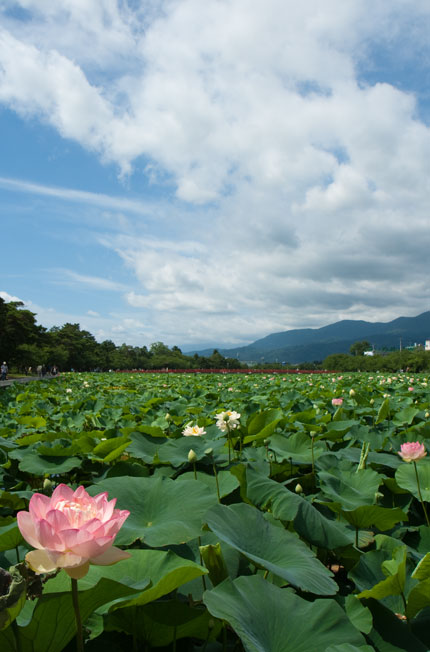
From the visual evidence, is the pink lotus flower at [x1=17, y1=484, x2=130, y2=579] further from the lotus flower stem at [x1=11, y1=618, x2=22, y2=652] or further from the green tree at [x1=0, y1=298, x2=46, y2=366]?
the green tree at [x1=0, y1=298, x2=46, y2=366]

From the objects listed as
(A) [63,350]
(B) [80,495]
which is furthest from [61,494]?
(A) [63,350]

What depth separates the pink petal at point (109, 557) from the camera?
562mm

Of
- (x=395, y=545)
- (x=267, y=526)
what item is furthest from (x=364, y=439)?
(x=267, y=526)

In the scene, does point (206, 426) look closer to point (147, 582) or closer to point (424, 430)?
point (424, 430)

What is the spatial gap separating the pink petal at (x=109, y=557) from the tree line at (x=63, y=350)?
31446 mm

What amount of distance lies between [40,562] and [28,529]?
5 centimetres

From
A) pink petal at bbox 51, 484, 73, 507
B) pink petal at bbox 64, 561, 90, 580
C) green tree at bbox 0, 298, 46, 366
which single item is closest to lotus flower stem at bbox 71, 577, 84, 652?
pink petal at bbox 64, 561, 90, 580

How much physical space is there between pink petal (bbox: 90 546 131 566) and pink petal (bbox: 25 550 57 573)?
5 centimetres

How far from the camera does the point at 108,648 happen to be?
748 mm

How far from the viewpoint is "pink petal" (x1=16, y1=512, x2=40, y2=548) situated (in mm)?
564

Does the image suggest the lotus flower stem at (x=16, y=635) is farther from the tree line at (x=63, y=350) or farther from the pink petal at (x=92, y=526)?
the tree line at (x=63, y=350)

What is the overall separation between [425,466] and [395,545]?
0.65 metres

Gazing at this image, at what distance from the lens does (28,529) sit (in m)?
0.57

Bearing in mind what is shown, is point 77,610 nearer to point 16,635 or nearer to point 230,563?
point 16,635
